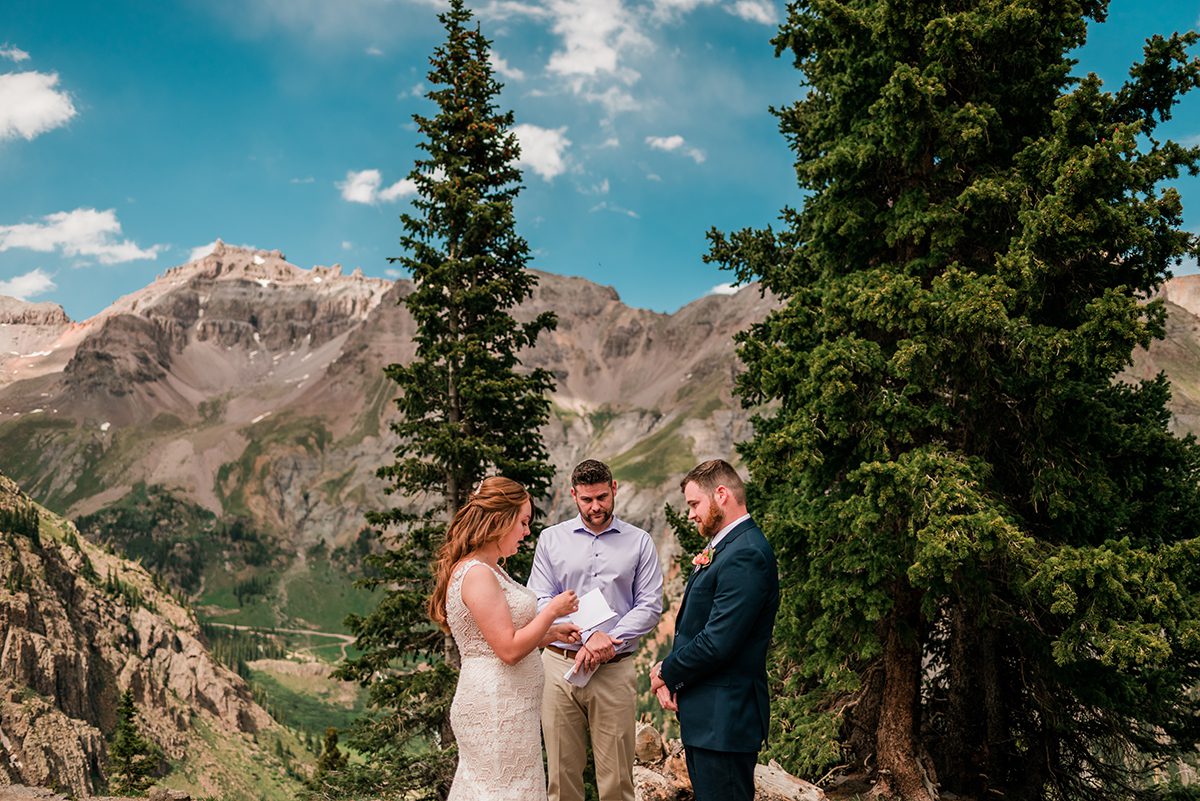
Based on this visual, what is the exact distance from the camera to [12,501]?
124250 millimetres

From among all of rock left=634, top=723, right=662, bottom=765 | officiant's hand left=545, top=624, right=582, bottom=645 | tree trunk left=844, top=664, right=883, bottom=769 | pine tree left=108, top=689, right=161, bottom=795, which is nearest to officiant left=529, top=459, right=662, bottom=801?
officiant's hand left=545, top=624, right=582, bottom=645

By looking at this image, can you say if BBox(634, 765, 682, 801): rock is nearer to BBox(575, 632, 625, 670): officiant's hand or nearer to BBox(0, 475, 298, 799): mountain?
BBox(575, 632, 625, 670): officiant's hand

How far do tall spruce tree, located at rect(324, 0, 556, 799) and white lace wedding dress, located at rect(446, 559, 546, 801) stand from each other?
445 inches

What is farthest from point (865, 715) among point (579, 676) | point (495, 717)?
point (495, 717)

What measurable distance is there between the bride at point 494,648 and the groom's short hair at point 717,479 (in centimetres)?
121

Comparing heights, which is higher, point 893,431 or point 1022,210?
point 1022,210

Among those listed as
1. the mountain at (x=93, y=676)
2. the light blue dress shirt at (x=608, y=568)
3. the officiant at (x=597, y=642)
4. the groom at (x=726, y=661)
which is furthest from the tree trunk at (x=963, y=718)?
the mountain at (x=93, y=676)

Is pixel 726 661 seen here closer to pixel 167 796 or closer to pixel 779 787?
pixel 779 787

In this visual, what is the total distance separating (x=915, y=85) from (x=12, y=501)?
149799 millimetres

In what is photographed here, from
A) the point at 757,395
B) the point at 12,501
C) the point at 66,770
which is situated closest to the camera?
the point at 757,395

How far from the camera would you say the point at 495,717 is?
527cm

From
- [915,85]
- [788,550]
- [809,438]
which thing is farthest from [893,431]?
[915,85]

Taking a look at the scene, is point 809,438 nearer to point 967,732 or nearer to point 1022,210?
point 1022,210

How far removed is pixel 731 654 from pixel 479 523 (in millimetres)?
1860
